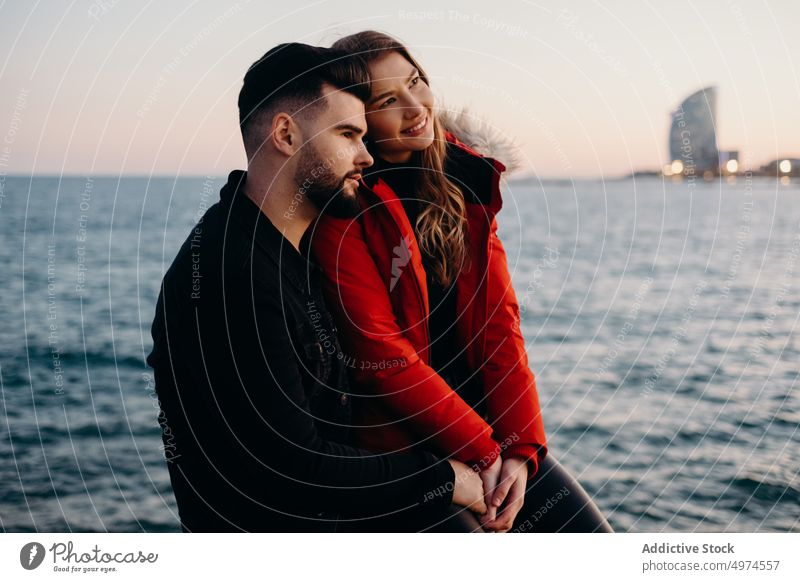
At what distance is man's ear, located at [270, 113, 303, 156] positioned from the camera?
1931mm

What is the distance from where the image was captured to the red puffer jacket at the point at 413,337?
2.08 metres

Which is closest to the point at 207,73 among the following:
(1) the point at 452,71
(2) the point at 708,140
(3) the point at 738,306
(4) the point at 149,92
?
(4) the point at 149,92

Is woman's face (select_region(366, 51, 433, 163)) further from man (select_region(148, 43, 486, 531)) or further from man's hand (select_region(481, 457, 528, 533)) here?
man's hand (select_region(481, 457, 528, 533))

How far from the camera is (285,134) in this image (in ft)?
6.37

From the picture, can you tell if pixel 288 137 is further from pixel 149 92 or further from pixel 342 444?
pixel 149 92

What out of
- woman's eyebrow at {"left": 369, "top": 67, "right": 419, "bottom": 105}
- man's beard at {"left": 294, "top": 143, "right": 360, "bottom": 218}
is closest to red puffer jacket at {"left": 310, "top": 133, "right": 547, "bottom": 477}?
man's beard at {"left": 294, "top": 143, "right": 360, "bottom": 218}

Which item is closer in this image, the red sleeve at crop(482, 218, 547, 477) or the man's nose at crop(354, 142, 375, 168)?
the man's nose at crop(354, 142, 375, 168)

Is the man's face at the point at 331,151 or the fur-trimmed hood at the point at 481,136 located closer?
the man's face at the point at 331,151

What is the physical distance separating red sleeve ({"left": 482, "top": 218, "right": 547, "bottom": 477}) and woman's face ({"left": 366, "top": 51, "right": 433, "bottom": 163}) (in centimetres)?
37

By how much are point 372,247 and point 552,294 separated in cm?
1624

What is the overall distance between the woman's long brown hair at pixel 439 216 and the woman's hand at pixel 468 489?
530 mm

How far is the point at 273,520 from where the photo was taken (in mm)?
2061

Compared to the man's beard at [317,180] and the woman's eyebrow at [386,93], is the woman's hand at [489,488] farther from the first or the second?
the woman's eyebrow at [386,93]

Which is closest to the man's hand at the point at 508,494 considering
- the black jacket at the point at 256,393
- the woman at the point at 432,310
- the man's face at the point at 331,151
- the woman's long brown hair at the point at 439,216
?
the woman at the point at 432,310
